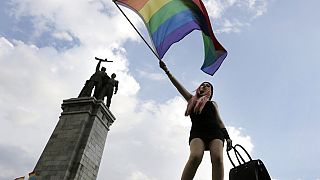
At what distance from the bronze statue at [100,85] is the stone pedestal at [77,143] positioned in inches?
37.9

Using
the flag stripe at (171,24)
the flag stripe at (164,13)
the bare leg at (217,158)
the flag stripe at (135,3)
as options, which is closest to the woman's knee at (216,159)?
the bare leg at (217,158)

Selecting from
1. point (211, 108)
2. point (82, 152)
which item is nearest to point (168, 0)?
point (211, 108)

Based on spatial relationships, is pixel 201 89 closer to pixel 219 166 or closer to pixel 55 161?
pixel 219 166

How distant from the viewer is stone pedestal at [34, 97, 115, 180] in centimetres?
1404

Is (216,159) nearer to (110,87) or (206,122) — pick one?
(206,122)

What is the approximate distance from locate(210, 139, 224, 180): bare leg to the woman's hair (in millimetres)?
429

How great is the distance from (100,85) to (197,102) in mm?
14035

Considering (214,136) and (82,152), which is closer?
(214,136)

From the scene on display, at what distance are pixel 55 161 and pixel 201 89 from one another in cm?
1158

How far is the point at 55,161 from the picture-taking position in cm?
1430

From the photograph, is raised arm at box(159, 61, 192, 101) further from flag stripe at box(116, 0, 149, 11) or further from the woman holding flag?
flag stripe at box(116, 0, 149, 11)

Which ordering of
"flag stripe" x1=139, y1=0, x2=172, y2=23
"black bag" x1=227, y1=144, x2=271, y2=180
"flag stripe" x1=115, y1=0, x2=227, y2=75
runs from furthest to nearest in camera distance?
"flag stripe" x1=139, y1=0, x2=172, y2=23 → "flag stripe" x1=115, y1=0, x2=227, y2=75 → "black bag" x1=227, y1=144, x2=271, y2=180

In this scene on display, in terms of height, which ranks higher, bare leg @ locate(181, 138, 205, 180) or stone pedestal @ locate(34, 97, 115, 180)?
stone pedestal @ locate(34, 97, 115, 180)

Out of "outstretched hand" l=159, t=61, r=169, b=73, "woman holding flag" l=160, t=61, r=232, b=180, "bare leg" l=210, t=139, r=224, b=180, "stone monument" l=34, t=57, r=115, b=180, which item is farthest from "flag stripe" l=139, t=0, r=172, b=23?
"stone monument" l=34, t=57, r=115, b=180
